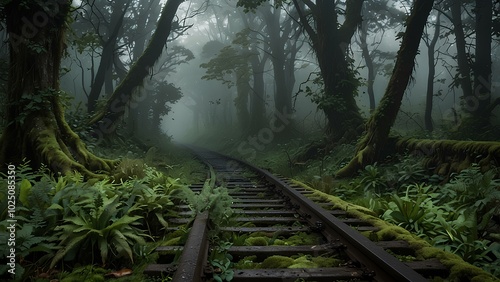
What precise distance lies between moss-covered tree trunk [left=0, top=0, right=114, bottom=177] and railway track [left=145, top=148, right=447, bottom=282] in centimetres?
340

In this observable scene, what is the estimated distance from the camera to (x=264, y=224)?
13.4ft

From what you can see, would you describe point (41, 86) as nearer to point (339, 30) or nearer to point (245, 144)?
point (339, 30)

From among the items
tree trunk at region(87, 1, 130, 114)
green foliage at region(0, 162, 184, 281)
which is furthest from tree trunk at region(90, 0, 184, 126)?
green foliage at region(0, 162, 184, 281)

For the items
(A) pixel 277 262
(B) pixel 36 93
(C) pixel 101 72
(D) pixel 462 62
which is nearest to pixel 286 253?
(A) pixel 277 262

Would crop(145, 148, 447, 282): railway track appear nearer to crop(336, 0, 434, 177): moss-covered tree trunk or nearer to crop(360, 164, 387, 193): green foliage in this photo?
crop(360, 164, 387, 193): green foliage

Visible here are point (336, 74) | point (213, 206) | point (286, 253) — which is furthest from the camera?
point (336, 74)

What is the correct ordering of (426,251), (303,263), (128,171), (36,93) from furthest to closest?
(36,93) < (128,171) < (426,251) < (303,263)

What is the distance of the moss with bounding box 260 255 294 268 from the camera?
8.71ft

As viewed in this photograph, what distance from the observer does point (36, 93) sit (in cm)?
634

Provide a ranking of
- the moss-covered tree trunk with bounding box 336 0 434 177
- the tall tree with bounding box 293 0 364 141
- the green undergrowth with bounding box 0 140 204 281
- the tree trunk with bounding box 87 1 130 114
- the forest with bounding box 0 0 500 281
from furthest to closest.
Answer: the tree trunk with bounding box 87 1 130 114 < the tall tree with bounding box 293 0 364 141 < the moss-covered tree trunk with bounding box 336 0 434 177 < the forest with bounding box 0 0 500 281 < the green undergrowth with bounding box 0 140 204 281

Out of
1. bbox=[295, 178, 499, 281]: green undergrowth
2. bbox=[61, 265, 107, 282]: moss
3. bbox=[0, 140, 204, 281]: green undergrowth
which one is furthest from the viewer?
bbox=[0, 140, 204, 281]: green undergrowth

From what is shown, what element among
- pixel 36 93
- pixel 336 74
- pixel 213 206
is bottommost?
pixel 213 206

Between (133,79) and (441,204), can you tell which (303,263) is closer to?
(441,204)

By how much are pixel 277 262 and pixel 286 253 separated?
9.9 inches
